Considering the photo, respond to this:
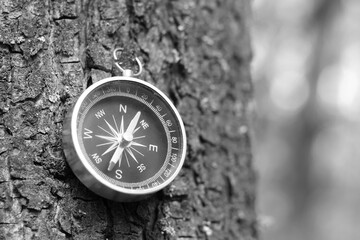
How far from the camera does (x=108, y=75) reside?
150cm

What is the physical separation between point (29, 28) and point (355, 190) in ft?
42.0

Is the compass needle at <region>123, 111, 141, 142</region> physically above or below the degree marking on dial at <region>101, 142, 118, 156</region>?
above

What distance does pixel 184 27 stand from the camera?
1.80 m

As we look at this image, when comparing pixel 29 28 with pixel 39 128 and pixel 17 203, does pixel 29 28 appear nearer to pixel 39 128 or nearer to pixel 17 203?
pixel 39 128

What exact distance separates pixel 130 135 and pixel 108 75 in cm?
23

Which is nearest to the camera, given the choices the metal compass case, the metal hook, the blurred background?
the metal compass case

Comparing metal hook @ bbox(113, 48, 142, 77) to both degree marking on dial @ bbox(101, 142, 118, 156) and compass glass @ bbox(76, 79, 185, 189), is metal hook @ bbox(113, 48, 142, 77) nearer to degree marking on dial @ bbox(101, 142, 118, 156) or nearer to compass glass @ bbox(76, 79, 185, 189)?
compass glass @ bbox(76, 79, 185, 189)

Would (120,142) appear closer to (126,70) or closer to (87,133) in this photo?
(87,133)

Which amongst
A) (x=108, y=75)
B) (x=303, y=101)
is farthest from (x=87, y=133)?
(x=303, y=101)

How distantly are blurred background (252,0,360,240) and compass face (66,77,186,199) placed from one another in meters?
5.76

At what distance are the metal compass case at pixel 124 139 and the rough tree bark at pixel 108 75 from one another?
3.3 inches

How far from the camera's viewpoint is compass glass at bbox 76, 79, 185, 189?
4.37 ft

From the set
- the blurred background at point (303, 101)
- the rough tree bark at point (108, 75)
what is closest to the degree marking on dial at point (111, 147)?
the rough tree bark at point (108, 75)

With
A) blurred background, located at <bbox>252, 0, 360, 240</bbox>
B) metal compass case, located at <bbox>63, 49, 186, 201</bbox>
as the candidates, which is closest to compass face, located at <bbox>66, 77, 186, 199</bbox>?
metal compass case, located at <bbox>63, 49, 186, 201</bbox>
